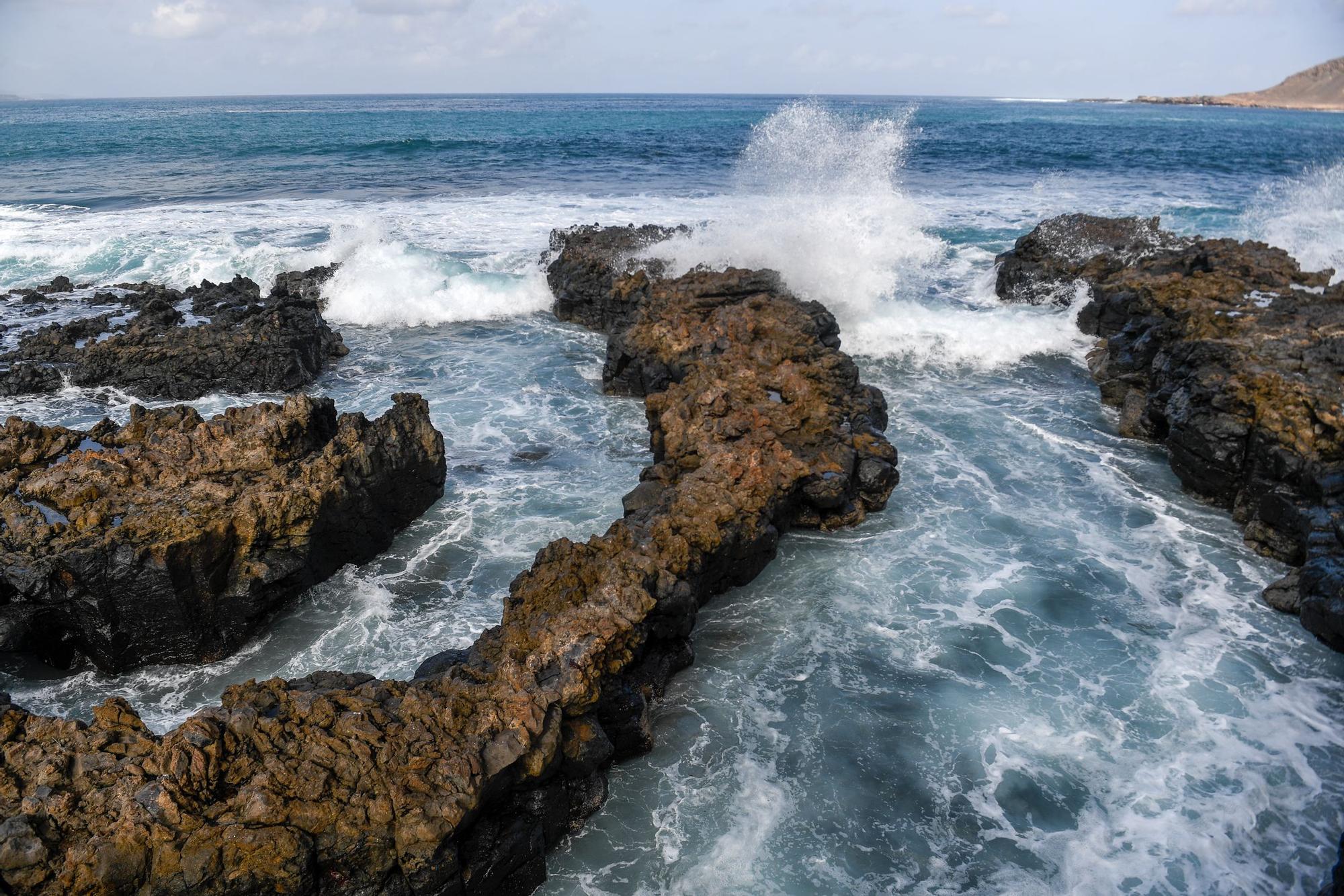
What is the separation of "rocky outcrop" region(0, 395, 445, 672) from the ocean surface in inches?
13.2

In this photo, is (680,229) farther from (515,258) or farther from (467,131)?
(467,131)

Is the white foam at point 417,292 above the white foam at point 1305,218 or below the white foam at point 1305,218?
below

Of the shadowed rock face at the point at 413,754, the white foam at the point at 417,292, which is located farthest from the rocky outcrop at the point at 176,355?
the shadowed rock face at the point at 413,754

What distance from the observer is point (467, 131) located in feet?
199

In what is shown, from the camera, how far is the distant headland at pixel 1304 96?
132350 millimetres

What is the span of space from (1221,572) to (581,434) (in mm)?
7785

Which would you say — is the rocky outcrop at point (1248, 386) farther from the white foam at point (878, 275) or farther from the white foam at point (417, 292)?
the white foam at point (417, 292)

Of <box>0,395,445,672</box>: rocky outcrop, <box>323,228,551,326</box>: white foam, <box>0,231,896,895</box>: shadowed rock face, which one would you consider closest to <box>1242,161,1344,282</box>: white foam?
<box>323,228,551,326</box>: white foam

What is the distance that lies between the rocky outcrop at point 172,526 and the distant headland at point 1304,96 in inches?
6349

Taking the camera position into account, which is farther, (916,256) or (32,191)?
(32,191)

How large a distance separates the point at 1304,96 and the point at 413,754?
180008mm

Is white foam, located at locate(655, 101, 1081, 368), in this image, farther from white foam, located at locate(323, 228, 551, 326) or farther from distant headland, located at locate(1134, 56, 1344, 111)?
distant headland, located at locate(1134, 56, 1344, 111)

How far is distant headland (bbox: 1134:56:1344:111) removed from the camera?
132350mm

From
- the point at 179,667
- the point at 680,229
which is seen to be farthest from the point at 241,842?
the point at 680,229
